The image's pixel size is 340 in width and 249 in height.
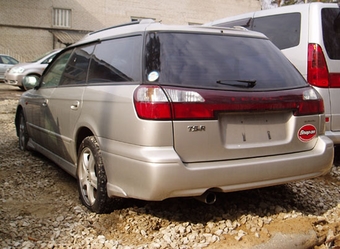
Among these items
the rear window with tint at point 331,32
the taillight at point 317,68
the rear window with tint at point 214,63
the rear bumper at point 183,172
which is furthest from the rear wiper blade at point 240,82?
the rear window with tint at point 331,32

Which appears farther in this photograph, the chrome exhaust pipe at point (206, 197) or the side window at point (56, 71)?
the side window at point (56, 71)

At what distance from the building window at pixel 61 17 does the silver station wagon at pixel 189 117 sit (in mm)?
25452

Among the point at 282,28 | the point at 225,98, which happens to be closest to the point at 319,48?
the point at 282,28

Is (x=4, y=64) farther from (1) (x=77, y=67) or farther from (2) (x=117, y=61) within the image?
(2) (x=117, y=61)

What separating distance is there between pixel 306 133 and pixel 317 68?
1.52 m

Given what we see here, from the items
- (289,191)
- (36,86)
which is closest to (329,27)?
(289,191)

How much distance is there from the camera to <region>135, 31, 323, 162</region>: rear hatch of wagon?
2.83m

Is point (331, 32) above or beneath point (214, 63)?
above

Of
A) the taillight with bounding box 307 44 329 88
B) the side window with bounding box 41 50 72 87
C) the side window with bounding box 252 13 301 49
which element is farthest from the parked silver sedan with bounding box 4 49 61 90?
the taillight with bounding box 307 44 329 88

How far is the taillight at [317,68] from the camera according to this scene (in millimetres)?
4539

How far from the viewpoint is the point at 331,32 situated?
4746 mm

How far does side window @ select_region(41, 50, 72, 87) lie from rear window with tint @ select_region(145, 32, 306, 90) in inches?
69.9

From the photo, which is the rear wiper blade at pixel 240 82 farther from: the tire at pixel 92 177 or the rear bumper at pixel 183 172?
the tire at pixel 92 177

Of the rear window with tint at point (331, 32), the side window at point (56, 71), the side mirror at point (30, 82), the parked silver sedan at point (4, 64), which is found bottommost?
the parked silver sedan at point (4, 64)
